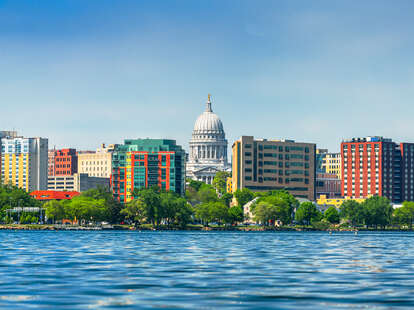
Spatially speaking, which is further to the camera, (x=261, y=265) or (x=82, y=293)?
(x=261, y=265)

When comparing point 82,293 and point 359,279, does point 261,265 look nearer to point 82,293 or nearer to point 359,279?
point 359,279

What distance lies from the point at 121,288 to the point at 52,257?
3300 centimetres

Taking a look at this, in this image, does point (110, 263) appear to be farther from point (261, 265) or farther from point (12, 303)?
point (12, 303)

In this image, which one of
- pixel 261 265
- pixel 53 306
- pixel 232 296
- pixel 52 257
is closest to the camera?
pixel 53 306

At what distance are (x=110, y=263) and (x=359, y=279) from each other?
2390 centimetres

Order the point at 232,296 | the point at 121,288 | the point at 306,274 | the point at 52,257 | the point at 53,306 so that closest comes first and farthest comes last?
the point at 53,306, the point at 232,296, the point at 121,288, the point at 306,274, the point at 52,257

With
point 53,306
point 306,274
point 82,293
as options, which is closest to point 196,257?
point 306,274

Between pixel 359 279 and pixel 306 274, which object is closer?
pixel 359 279

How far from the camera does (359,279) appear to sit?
189 feet

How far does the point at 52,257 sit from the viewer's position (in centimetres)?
8262

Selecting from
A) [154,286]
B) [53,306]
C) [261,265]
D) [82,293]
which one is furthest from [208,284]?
[261,265]

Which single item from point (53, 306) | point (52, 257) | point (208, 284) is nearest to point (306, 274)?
point (208, 284)

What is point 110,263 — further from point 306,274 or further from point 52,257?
point 306,274

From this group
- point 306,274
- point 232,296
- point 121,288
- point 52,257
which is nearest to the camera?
point 232,296
